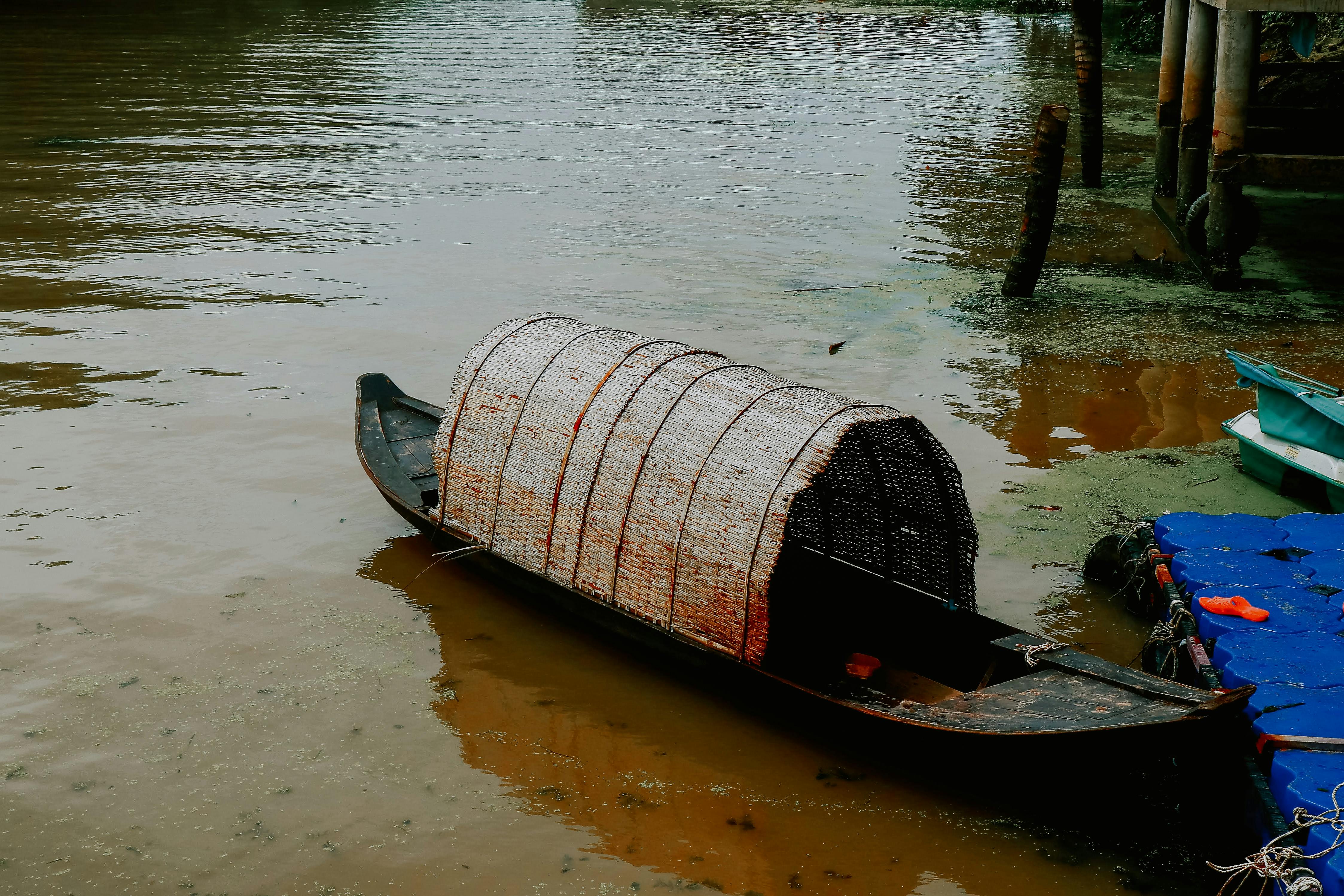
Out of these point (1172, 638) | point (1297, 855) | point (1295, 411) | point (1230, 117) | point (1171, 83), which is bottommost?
point (1297, 855)

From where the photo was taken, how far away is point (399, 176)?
19.1 meters

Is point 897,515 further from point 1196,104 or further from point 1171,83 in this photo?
point 1171,83

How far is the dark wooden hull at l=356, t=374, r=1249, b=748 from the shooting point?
4727mm

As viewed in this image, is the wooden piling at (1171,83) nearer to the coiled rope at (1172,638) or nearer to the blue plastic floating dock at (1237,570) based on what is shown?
the blue plastic floating dock at (1237,570)

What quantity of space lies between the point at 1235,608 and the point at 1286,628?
230 millimetres

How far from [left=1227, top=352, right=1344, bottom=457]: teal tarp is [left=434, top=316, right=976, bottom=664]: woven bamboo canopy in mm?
2534

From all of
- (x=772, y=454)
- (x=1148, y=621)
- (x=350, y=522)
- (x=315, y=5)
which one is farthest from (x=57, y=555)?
(x=315, y=5)

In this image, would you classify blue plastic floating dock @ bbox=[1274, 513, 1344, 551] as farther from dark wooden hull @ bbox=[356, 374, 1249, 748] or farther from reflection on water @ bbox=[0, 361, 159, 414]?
reflection on water @ bbox=[0, 361, 159, 414]

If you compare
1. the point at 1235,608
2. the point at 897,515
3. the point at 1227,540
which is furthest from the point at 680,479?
the point at 1227,540

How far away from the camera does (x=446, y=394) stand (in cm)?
1045

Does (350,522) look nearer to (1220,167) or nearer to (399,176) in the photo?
(1220,167)

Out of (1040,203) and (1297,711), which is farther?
(1040,203)

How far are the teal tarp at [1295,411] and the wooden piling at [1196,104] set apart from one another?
258 inches

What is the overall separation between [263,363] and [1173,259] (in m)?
10.2
